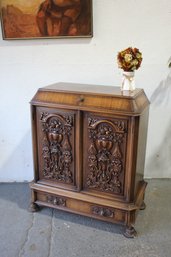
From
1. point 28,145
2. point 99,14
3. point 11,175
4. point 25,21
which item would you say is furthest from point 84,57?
point 11,175

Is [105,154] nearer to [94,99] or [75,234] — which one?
[94,99]

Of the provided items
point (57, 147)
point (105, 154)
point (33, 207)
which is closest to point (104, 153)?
point (105, 154)

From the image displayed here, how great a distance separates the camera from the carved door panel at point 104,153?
1.80 m

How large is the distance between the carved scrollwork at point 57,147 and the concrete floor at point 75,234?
0.37 metres

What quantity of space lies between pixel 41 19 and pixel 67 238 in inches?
72.0

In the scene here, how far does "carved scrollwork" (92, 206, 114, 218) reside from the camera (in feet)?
6.45

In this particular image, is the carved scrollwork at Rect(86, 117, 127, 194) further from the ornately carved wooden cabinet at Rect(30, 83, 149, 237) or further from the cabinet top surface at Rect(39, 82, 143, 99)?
the cabinet top surface at Rect(39, 82, 143, 99)

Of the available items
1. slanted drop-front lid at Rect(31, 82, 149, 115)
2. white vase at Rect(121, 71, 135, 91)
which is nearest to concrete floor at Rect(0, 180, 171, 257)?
slanted drop-front lid at Rect(31, 82, 149, 115)

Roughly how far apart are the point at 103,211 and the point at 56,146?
618 millimetres

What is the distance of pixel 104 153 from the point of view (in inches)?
74.4

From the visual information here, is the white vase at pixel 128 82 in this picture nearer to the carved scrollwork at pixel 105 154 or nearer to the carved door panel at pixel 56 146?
the carved scrollwork at pixel 105 154

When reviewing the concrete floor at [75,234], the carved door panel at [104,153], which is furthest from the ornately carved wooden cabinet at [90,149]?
the concrete floor at [75,234]

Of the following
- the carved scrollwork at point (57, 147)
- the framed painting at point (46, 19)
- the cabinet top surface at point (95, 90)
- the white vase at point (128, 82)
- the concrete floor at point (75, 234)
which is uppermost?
the framed painting at point (46, 19)

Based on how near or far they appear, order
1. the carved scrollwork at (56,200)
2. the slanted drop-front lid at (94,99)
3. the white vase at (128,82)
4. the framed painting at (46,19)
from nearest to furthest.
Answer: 1. the slanted drop-front lid at (94,99)
2. the white vase at (128,82)
3. the carved scrollwork at (56,200)
4. the framed painting at (46,19)
